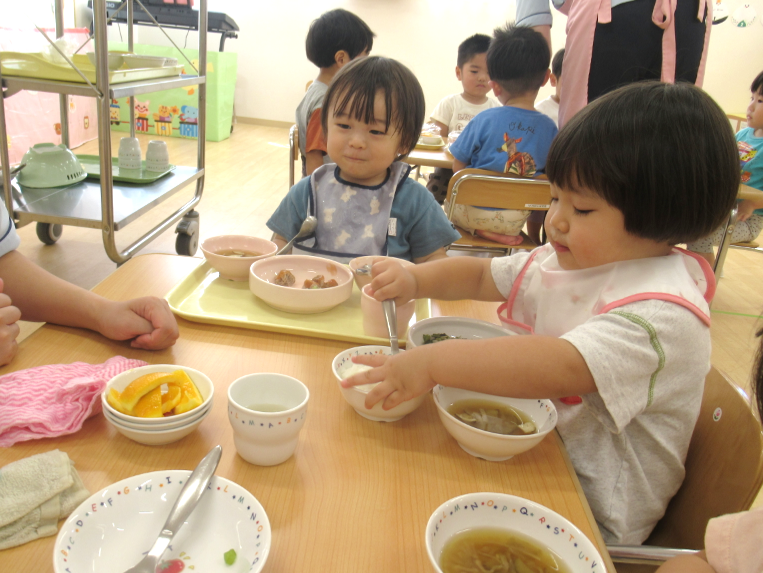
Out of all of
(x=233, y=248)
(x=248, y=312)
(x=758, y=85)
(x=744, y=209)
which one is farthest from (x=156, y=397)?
(x=758, y=85)

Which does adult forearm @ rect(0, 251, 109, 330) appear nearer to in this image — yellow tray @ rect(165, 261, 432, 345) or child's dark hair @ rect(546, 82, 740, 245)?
yellow tray @ rect(165, 261, 432, 345)

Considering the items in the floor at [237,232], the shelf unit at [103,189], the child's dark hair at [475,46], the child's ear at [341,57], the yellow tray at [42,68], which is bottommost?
the floor at [237,232]

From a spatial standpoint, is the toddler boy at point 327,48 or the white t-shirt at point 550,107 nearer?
the toddler boy at point 327,48

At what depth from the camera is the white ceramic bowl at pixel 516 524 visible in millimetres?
519

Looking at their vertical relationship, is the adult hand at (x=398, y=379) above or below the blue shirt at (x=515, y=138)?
below

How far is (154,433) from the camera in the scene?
2.02ft

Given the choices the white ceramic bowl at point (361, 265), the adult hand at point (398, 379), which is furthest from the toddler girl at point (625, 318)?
the white ceramic bowl at point (361, 265)

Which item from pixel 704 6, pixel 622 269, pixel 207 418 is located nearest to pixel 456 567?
pixel 207 418

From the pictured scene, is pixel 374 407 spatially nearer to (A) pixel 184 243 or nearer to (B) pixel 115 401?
(B) pixel 115 401

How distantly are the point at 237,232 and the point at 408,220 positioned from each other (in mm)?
1988

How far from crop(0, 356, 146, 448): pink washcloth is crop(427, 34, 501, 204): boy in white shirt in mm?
3131

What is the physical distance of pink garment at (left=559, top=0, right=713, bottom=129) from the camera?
196 centimetres

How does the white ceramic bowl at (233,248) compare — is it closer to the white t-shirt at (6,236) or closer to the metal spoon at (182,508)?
the white t-shirt at (6,236)

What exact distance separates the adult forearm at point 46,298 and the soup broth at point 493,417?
0.58m
